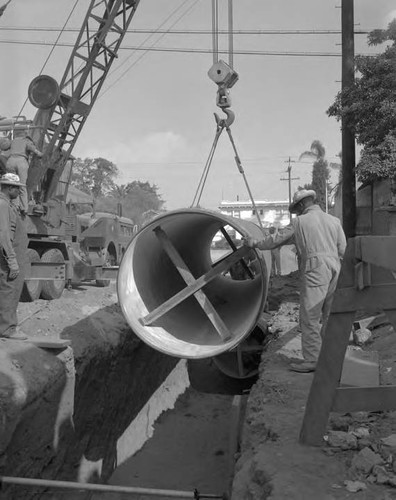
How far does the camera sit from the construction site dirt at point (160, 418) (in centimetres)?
297

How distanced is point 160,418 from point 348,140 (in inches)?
278

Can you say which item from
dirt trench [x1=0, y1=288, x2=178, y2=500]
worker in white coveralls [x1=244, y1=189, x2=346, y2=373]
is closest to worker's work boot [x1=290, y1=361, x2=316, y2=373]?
Answer: worker in white coveralls [x1=244, y1=189, x2=346, y2=373]

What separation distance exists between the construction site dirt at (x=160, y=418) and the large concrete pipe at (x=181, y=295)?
0.59 meters

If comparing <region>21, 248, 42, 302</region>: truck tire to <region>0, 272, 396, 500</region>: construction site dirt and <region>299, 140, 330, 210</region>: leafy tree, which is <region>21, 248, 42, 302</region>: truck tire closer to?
<region>0, 272, 396, 500</region>: construction site dirt

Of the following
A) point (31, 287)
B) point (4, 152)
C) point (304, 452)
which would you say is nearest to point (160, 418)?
point (31, 287)

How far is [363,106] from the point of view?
10445 millimetres

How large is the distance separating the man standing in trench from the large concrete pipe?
4.25 ft

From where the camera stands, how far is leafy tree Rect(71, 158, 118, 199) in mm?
55781

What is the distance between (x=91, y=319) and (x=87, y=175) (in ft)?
167

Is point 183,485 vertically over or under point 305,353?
under

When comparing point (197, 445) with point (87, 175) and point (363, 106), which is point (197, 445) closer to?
point (363, 106)

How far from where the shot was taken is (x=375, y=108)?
1041cm

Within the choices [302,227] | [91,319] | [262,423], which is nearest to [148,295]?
[302,227]

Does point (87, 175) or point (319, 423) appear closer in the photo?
point (319, 423)
